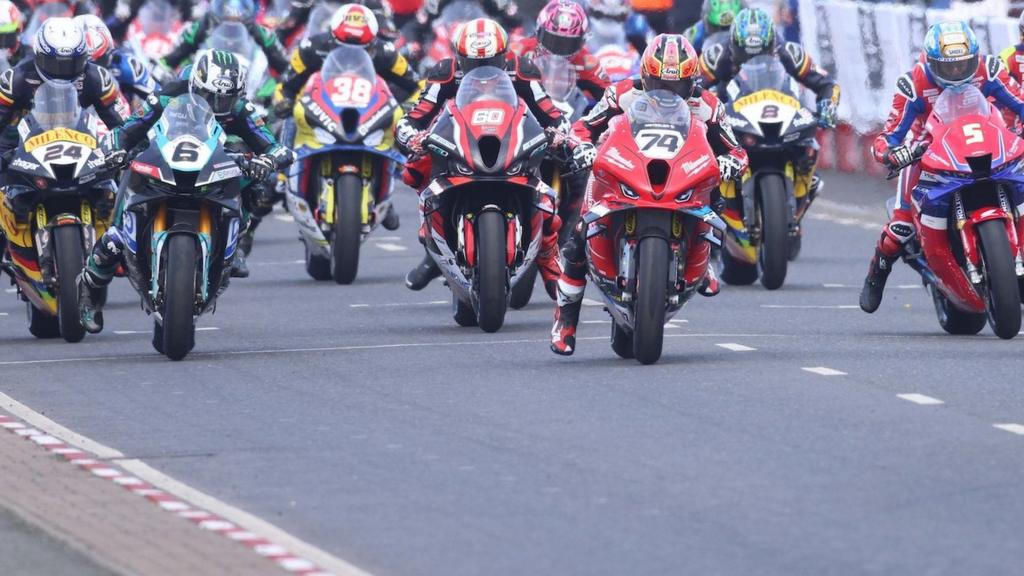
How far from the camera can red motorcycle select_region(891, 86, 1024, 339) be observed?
46.5ft

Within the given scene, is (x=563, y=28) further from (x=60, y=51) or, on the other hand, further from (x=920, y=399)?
(x=920, y=399)

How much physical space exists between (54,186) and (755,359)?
4.12 metres

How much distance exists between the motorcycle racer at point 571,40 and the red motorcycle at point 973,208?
3.75 metres

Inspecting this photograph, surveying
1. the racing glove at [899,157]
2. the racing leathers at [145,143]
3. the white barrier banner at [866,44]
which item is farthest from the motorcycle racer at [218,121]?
the white barrier banner at [866,44]

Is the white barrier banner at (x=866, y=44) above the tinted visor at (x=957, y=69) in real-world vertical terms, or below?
below

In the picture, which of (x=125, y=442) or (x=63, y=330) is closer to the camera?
(x=125, y=442)

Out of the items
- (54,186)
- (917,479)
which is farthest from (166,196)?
(917,479)

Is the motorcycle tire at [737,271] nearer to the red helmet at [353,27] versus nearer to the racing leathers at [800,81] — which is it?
the racing leathers at [800,81]

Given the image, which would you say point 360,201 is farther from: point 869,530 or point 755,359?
point 869,530

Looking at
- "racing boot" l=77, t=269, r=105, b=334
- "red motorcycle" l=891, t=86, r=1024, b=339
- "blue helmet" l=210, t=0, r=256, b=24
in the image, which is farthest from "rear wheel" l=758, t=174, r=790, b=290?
"blue helmet" l=210, t=0, r=256, b=24

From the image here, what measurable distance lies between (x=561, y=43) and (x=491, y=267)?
362cm

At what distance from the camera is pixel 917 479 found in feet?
32.6

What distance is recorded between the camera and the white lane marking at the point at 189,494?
866 centimetres

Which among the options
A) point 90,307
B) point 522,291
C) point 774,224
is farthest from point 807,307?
point 90,307
